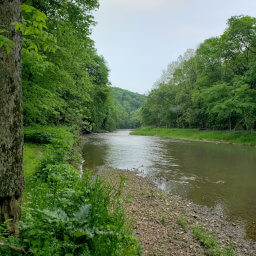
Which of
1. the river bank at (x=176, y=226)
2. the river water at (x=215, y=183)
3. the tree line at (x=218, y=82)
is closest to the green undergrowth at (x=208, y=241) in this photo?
the river bank at (x=176, y=226)

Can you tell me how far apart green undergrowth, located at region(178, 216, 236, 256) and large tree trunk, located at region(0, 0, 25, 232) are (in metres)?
3.95

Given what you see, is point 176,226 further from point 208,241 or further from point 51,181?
point 51,181

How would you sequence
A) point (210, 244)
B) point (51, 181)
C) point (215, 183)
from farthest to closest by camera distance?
point (215, 183)
point (51, 181)
point (210, 244)

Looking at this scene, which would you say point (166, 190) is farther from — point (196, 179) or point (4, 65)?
point (4, 65)

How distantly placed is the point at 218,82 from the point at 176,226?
1458 inches

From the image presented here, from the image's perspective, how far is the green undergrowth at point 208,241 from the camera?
13.4 feet

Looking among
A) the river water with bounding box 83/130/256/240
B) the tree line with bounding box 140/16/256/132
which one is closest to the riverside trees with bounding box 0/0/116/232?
the river water with bounding box 83/130/256/240

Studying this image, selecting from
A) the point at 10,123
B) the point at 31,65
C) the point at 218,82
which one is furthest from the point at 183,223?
the point at 218,82

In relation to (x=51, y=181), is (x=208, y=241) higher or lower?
lower

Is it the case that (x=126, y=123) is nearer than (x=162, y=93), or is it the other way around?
(x=162, y=93)

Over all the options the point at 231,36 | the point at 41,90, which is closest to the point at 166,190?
the point at 41,90

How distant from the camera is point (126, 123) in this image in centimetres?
14900

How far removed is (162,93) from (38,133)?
45.4 metres

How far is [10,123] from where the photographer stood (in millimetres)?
2773
